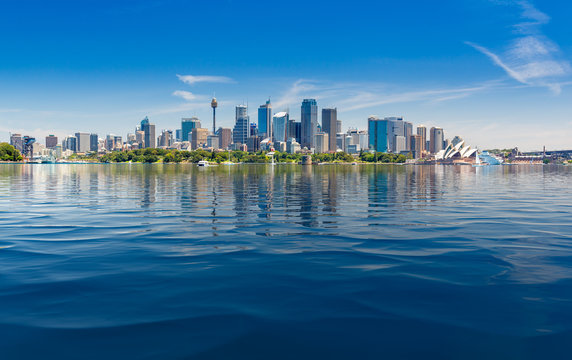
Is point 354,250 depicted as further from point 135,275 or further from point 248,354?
point 248,354

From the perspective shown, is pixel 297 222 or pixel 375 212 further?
pixel 375 212

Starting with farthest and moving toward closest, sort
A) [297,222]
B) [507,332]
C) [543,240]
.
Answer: [297,222], [543,240], [507,332]

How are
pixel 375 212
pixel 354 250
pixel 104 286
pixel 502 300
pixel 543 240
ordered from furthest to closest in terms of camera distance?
pixel 375 212
pixel 543 240
pixel 354 250
pixel 104 286
pixel 502 300

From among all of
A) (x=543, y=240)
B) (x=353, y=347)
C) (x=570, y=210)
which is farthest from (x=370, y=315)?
(x=570, y=210)

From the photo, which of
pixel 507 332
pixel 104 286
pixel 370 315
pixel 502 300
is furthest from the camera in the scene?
pixel 104 286

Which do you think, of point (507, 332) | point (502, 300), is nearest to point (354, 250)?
point (502, 300)

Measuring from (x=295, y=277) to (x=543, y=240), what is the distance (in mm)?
13461

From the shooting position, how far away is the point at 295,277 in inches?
522

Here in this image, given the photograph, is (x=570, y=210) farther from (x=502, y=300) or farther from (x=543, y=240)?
(x=502, y=300)

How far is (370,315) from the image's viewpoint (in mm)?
10086

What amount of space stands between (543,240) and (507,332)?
1283 centimetres

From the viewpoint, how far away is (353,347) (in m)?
8.48

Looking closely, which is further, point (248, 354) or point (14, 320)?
point (14, 320)

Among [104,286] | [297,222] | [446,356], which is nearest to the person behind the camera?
[446,356]
